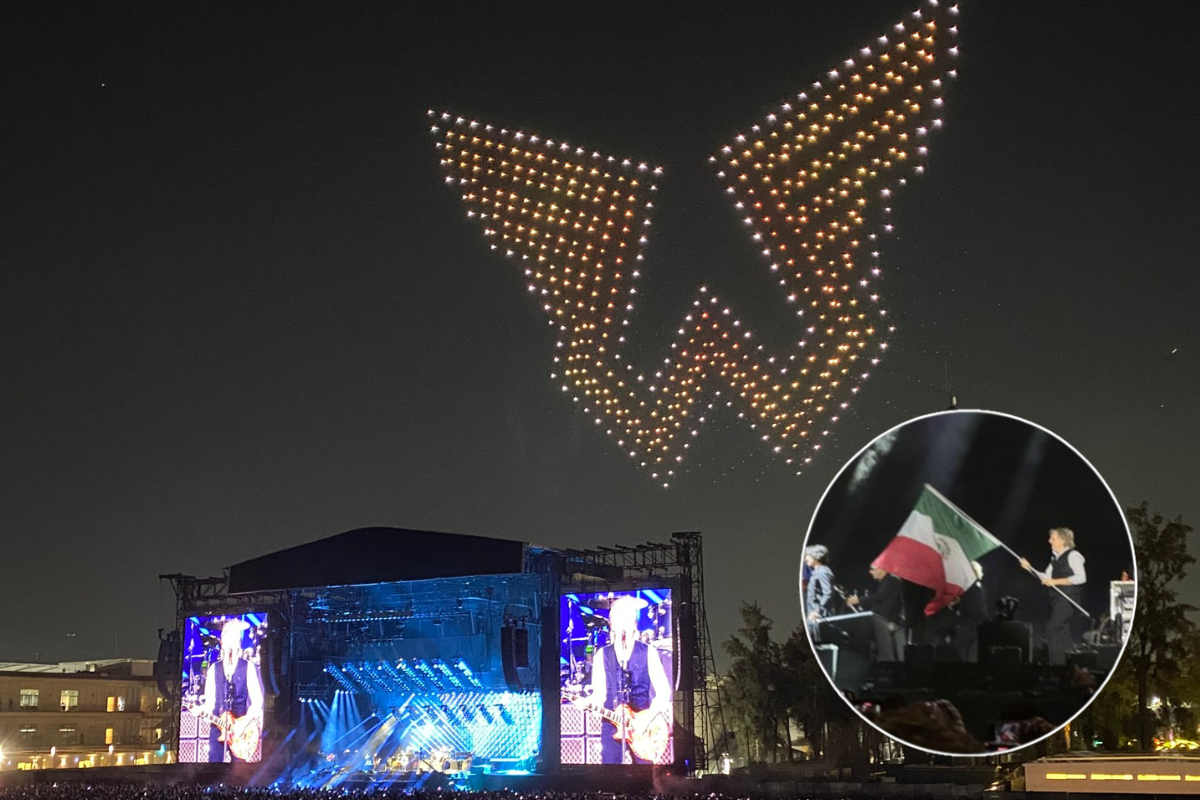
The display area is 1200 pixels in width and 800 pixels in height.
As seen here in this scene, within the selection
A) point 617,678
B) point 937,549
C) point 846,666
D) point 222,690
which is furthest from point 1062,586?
point 222,690

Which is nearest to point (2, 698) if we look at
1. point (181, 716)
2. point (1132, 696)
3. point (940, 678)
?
point (181, 716)

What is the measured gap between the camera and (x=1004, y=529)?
12.6 ft

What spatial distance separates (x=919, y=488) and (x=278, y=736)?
105ft

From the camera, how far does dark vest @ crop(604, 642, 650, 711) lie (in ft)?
91.1

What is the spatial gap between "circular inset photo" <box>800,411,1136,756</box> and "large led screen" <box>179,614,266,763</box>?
3196 centimetres

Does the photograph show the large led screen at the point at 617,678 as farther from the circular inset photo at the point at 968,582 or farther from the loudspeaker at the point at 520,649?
the circular inset photo at the point at 968,582

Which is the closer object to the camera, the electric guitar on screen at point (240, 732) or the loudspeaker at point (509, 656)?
the loudspeaker at point (509, 656)

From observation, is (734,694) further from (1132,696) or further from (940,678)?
(940,678)

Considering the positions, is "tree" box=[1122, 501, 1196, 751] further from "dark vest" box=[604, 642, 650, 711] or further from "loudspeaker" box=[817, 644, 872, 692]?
"loudspeaker" box=[817, 644, 872, 692]

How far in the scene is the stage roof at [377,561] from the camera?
2967 cm

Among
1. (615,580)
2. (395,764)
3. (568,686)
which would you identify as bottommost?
(395,764)

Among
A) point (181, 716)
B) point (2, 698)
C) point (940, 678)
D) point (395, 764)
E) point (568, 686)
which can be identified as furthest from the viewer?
point (2, 698)

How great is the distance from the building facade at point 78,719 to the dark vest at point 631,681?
22071 mm

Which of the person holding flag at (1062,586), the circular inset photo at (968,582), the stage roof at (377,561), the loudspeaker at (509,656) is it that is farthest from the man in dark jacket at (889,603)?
the loudspeaker at (509,656)
